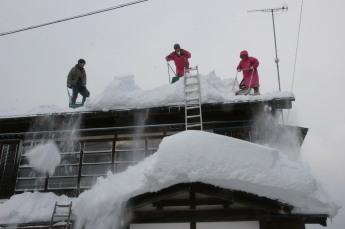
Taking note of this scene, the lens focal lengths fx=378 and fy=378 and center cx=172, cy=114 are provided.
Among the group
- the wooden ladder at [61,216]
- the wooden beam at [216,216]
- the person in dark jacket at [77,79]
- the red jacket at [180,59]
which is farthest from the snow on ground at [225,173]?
the person in dark jacket at [77,79]

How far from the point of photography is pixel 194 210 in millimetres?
8234

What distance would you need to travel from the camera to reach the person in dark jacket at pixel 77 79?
12.8 meters

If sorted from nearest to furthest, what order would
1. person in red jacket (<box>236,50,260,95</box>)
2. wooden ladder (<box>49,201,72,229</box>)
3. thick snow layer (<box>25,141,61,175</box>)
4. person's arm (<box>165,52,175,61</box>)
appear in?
wooden ladder (<box>49,201,72,229</box>)
thick snow layer (<box>25,141,61,175</box>)
person in red jacket (<box>236,50,260,95</box>)
person's arm (<box>165,52,175,61</box>)

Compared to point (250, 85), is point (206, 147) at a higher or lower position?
lower

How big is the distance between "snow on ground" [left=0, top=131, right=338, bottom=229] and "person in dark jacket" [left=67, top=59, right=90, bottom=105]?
5585 millimetres

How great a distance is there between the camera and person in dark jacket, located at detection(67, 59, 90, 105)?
12773 mm

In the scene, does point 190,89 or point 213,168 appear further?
point 190,89

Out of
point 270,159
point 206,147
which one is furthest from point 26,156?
point 270,159

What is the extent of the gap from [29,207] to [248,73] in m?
7.35

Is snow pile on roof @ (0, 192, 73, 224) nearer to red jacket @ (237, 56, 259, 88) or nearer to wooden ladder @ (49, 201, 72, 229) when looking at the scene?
wooden ladder @ (49, 201, 72, 229)

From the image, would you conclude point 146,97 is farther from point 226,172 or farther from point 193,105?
point 226,172

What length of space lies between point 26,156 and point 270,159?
6.87 m

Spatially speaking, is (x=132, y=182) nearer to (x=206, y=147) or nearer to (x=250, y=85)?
(x=206, y=147)

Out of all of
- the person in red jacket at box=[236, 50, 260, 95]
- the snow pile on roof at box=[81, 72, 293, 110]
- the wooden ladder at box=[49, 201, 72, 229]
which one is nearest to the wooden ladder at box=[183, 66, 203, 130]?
the snow pile on roof at box=[81, 72, 293, 110]
